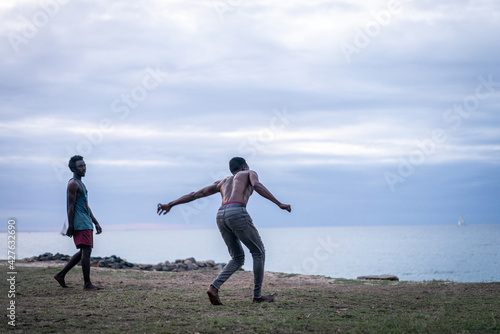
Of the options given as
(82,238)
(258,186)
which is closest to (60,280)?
(82,238)

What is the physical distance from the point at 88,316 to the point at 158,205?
7.33 feet

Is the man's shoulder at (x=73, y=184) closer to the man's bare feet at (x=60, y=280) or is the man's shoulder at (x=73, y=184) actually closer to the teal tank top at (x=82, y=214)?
the teal tank top at (x=82, y=214)

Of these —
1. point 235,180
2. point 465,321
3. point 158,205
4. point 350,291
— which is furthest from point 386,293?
point 158,205

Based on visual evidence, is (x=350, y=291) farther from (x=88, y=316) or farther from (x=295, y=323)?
(x=88, y=316)

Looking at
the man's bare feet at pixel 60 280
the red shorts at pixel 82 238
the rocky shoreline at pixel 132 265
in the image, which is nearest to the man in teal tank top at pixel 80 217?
the red shorts at pixel 82 238

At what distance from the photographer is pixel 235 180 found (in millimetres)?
8625

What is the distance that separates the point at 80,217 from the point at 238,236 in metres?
3.71

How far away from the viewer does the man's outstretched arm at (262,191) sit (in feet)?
27.0

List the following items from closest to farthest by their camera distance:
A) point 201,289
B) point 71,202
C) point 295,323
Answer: point 295,323 < point 71,202 < point 201,289

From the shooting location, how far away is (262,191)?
8.33 m

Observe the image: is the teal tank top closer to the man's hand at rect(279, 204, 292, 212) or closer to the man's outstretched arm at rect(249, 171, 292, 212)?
the man's outstretched arm at rect(249, 171, 292, 212)


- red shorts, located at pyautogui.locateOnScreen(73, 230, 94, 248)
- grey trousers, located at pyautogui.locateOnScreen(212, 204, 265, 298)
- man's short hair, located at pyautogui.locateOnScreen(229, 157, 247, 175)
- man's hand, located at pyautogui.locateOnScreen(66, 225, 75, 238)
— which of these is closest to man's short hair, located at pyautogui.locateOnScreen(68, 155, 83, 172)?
man's hand, located at pyautogui.locateOnScreen(66, 225, 75, 238)

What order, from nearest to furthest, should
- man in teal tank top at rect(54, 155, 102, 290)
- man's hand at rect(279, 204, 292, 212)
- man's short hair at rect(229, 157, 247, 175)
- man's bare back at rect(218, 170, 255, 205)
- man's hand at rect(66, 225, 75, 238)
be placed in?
man's hand at rect(279, 204, 292, 212), man's bare back at rect(218, 170, 255, 205), man's short hair at rect(229, 157, 247, 175), man's hand at rect(66, 225, 75, 238), man in teal tank top at rect(54, 155, 102, 290)

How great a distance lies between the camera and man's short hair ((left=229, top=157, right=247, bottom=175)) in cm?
891
